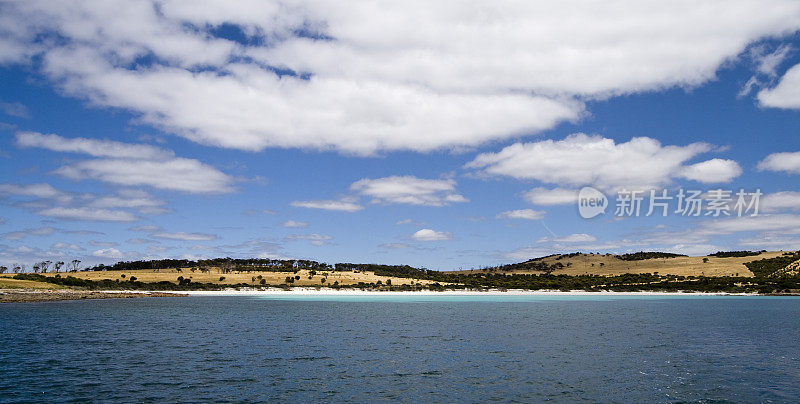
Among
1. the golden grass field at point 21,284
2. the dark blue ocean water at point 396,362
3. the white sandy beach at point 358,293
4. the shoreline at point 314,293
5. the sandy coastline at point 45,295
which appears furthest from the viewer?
the white sandy beach at point 358,293

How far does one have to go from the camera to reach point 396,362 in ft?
136

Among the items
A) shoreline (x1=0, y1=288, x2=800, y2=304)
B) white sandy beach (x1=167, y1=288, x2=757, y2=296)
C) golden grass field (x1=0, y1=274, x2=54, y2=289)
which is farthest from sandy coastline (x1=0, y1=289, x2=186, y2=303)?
white sandy beach (x1=167, y1=288, x2=757, y2=296)

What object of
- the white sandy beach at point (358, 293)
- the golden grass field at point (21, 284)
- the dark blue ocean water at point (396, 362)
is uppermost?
the golden grass field at point (21, 284)

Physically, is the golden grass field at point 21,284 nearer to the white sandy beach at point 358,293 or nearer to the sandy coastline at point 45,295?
the sandy coastline at point 45,295

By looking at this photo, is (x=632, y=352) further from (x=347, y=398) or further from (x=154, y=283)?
(x=154, y=283)

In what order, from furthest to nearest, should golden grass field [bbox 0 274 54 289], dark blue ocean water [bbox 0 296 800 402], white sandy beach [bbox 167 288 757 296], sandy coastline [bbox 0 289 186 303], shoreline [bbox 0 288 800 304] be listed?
white sandy beach [bbox 167 288 757 296], shoreline [bbox 0 288 800 304], golden grass field [bbox 0 274 54 289], sandy coastline [bbox 0 289 186 303], dark blue ocean water [bbox 0 296 800 402]

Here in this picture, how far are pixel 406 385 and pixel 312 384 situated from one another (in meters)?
6.09

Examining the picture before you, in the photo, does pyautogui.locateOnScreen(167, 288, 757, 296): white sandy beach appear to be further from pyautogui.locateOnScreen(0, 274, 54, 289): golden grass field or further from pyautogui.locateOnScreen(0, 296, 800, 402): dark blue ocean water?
pyautogui.locateOnScreen(0, 296, 800, 402): dark blue ocean water

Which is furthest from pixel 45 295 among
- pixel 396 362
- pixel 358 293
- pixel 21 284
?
pixel 396 362

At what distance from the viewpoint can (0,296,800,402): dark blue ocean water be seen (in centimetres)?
3091

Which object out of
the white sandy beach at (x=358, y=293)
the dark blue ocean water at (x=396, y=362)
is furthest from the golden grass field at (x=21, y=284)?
the dark blue ocean water at (x=396, y=362)

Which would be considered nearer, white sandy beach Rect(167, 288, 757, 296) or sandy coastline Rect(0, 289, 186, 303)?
sandy coastline Rect(0, 289, 186, 303)

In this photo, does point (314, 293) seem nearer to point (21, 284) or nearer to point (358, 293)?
point (358, 293)

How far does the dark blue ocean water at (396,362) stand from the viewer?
3091 centimetres
